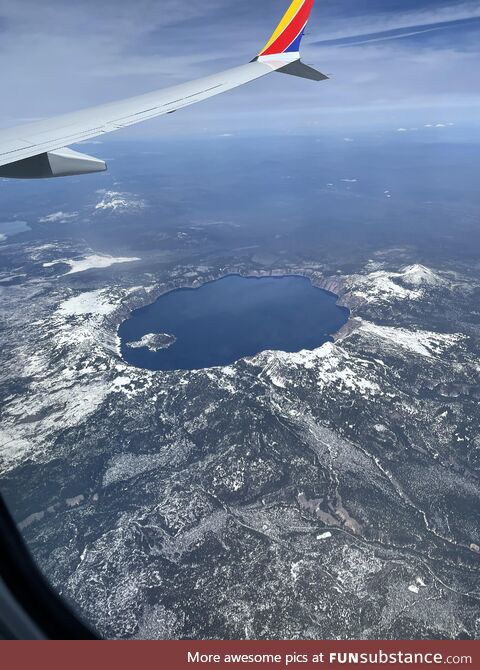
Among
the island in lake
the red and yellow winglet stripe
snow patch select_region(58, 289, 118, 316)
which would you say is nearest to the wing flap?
the red and yellow winglet stripe

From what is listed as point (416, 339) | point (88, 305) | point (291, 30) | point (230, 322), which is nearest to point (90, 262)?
point (88, 305)

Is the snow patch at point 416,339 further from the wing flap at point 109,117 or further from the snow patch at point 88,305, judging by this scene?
the wing flap at point 109,117

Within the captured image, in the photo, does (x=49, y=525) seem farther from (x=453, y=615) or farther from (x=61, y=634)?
(x=61, y=634)

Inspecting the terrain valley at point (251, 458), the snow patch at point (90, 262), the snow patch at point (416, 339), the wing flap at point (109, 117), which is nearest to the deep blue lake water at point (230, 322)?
the terrain valley at point (251, 458)

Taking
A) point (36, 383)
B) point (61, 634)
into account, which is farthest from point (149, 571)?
point (36, 383)

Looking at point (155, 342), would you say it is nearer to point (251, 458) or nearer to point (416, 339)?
point (251, 458)

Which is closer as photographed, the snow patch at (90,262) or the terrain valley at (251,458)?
the terrain valley at (251,458)

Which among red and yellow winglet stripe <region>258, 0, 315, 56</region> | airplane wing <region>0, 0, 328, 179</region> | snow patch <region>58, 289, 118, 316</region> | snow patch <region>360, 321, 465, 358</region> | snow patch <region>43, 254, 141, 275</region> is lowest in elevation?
snow patch <region>360, 321, 465, 358</region>

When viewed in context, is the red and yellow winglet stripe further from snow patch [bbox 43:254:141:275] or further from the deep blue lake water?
snow patch [bbox 43:254:141:275]
